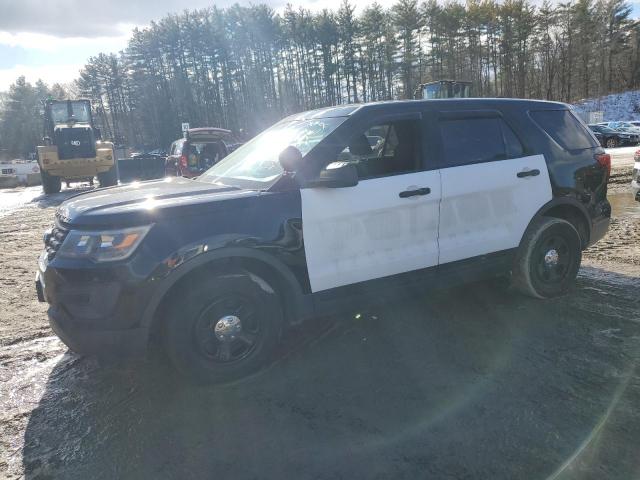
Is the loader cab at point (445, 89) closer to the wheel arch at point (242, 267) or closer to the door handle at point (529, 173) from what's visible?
the door handle at point (529, 173)

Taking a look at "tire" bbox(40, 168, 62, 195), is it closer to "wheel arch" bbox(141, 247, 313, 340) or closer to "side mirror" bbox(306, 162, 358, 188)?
"wheel arch" bbox(141, 247, 313, 340)

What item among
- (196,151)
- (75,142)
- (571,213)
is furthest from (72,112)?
(571,213)

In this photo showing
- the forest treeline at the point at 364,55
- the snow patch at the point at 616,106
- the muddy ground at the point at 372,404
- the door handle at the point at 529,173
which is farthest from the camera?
the forest treeline at the point at 364,55

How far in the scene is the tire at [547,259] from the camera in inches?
170

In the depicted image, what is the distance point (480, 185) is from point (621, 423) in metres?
1.98

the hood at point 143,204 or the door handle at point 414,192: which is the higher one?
the hood at point 143,204

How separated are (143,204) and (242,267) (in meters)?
0.74

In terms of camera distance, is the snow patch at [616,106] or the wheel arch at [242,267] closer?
the wheel arch at [242,267]

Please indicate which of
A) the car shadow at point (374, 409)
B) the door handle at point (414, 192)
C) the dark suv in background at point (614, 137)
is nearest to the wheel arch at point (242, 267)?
the car shadow at point (374, 409)

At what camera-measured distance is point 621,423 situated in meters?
2.62

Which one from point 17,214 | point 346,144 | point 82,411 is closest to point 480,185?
point 346,144

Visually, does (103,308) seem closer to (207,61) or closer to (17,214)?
(17,214)

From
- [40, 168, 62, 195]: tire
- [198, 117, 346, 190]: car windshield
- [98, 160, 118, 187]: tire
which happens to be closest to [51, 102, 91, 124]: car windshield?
[40, 168, 62, 195]: tire

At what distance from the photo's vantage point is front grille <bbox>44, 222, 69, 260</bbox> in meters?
3.00
